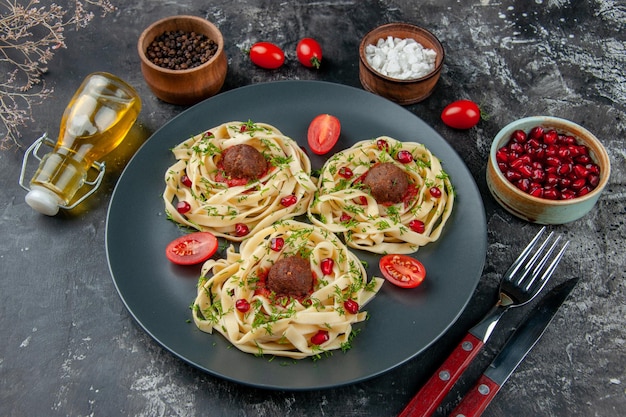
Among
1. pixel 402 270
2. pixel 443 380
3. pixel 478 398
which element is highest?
pixel 402 270

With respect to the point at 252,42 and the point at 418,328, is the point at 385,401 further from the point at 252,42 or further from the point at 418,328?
the point at 252,42

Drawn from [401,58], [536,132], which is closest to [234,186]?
[401,58]

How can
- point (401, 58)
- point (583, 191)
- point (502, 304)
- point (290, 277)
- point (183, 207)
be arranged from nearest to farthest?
point (290, 277) → point (502, 304) → point (183, 207) → point (583, 191) → point (401, 58)

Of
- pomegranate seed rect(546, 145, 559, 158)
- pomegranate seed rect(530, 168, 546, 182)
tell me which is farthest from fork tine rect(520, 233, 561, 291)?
pomegranate seed rect(546, 145, 559, 158)

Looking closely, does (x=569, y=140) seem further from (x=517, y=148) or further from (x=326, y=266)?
(x=326, y=266)

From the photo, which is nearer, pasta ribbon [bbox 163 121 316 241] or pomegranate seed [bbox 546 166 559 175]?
pasta ribbon [bbox 163 121 316 241]

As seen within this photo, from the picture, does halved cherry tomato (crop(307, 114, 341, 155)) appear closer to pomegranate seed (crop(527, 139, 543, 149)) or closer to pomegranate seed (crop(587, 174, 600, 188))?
pomegranate seed (crop(527, 139, 543, 149))
